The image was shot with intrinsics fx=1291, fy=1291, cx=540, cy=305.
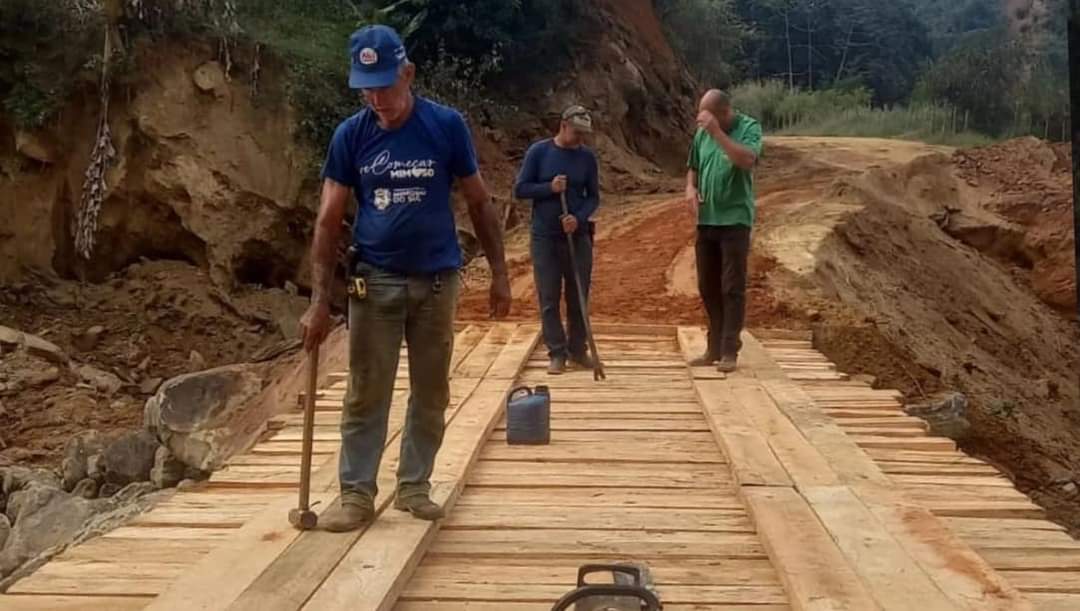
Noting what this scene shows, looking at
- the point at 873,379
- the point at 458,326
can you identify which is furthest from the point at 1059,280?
the point at 458,326

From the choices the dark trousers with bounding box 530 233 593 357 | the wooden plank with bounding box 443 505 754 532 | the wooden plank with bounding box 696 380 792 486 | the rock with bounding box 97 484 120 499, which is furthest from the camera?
the rock with bounding box 97 484 120 499

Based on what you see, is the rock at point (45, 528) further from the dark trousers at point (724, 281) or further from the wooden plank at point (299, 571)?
the dark trousers at point (724, 281)

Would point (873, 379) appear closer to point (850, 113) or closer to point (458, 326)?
point (458, 326)

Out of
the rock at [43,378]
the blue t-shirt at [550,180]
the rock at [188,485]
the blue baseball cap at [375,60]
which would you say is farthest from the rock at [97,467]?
the blue baseball cap at [375,60]

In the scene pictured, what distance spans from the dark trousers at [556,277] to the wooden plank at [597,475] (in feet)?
8.18

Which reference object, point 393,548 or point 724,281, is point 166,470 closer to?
point 724,281

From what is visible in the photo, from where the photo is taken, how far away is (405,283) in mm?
4449

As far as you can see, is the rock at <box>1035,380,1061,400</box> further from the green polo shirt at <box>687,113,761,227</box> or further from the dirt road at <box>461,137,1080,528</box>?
the green polo shirt at <box>687,113,761,227</box>

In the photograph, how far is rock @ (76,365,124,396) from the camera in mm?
13742

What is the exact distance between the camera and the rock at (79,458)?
9.91 meters

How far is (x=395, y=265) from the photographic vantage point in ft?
14.5

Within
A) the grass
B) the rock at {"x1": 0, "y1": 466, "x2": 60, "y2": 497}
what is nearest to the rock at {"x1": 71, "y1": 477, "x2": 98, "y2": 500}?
the rock at {"x1": 0, "y1": 466, "x2": 60, "y2": 497}

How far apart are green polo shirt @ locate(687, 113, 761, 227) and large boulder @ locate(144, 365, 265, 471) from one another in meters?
3.39

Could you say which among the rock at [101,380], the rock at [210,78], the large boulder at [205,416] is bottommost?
the rock at [101,380]
